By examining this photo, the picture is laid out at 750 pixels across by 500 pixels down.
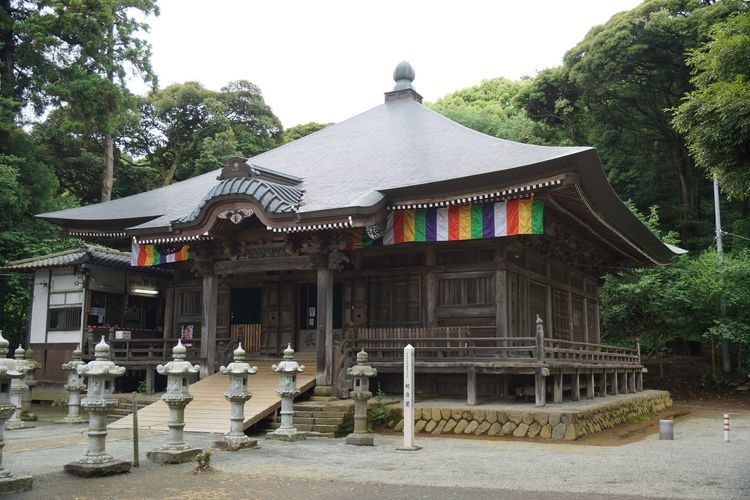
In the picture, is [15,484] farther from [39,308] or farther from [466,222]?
[39,308]

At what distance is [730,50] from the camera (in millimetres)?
8406

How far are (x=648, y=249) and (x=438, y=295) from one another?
8.98 m

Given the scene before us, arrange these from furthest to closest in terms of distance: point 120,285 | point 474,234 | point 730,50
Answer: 1. point 120,285
2. point 474,234
3. point 730,50

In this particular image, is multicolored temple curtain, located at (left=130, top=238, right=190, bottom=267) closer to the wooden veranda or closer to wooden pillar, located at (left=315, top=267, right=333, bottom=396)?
wooden pillar, located at (left=315, top=267, right=333, bottom=396)

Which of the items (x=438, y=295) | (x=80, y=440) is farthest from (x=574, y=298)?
(x=80, y=440)

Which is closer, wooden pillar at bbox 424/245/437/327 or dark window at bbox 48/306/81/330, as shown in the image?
wooden pillar at bbox 424/245/437/327

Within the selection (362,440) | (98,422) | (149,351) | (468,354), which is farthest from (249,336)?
(98,422)

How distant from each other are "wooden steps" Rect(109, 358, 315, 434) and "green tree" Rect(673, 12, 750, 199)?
9.18 metres

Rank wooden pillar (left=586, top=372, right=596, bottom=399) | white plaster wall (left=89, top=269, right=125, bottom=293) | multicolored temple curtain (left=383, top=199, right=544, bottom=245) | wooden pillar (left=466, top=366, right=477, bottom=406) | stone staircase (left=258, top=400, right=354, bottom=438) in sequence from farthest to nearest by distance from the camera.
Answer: white plaster wall (left=89, top=269, right=125, bottom=293), wooden pillar (left=586, top=372, right=596, bottom=399), multicolored temple curtain (left=383, top=199, right=544, bottom=245), wooden pillar (left=466, top=366, right=477, bottom=406), stone staircase (left=258, top=400, right=354, bottom=438)

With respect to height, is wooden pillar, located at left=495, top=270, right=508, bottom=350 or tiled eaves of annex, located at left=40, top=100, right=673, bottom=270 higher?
tiled eaves of annex, located at left=40, top=100, right=673, bottom=270

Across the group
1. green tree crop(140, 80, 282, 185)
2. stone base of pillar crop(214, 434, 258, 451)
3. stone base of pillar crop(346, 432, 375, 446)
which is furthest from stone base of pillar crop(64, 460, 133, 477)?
green tree crop(140, 80, 282, 185)

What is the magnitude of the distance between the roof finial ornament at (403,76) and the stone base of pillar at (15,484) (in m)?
18.6

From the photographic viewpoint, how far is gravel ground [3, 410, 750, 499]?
24.9 ft

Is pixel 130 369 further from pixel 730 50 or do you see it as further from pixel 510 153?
pixel 730 50
